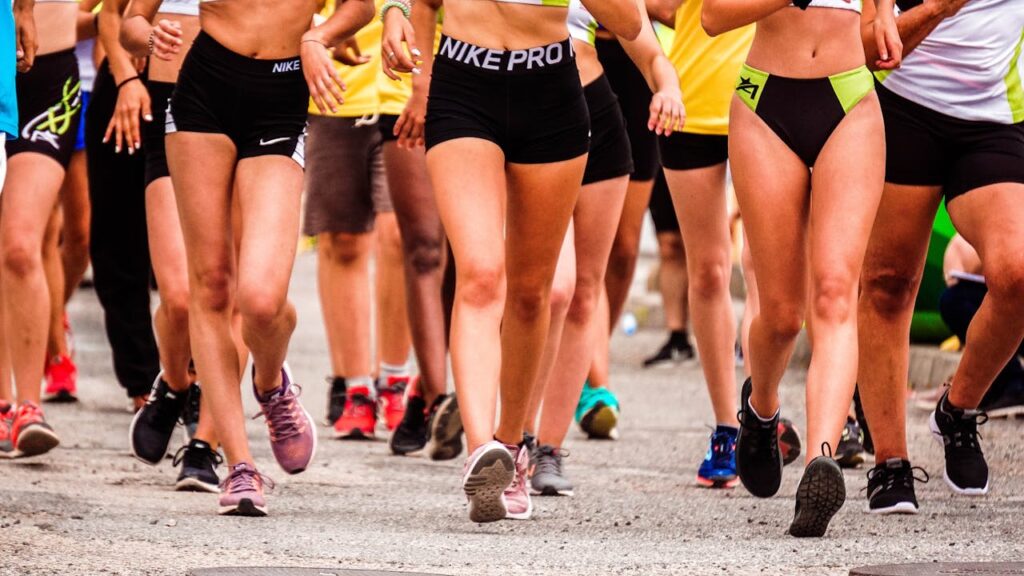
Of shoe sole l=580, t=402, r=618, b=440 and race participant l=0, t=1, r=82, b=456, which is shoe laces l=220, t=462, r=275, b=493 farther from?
shoe sole l=580, t=402, r=618, b=440

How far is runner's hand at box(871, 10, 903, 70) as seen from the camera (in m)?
5.28

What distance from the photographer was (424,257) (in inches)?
313

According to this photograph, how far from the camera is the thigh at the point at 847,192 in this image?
17.9 ft

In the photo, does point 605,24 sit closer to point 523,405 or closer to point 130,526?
point 523,405

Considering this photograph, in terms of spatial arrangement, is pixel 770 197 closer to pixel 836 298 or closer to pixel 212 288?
pixel 836 298

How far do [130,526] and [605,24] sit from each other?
7.03 ft

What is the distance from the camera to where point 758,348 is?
5.96 meters

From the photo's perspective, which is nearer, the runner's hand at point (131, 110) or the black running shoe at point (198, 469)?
the runner's hand at point (131, 110)

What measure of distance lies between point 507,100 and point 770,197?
87cm

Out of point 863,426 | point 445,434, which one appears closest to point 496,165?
point 445,434

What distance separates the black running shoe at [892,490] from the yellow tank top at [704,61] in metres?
1.54

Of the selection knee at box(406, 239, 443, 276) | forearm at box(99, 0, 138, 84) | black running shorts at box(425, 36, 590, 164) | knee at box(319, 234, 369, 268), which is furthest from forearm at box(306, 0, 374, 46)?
knee at box(319, 234, 369, 268)

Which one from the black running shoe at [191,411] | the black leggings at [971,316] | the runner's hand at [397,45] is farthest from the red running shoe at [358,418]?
the runner's hand at [397,45]

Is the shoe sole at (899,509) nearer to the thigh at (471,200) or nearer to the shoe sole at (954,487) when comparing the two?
the shoe sole at (954,487)
